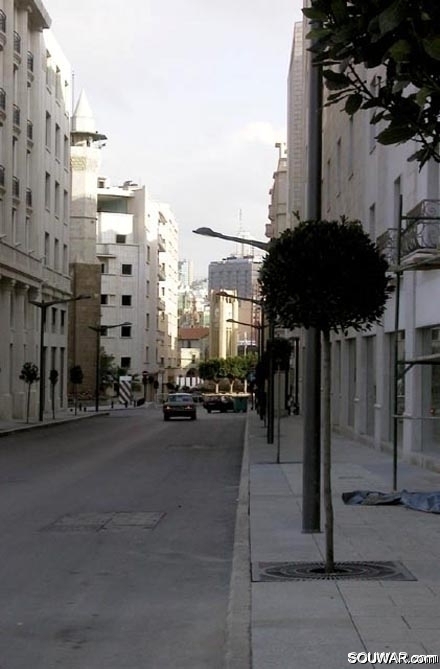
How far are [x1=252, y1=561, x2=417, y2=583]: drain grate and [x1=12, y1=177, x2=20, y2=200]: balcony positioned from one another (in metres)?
42.1

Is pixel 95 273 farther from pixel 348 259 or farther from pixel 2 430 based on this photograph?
pixel 348 259

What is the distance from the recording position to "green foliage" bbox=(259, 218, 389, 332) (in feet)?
29.2

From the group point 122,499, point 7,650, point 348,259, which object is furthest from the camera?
point 122,499

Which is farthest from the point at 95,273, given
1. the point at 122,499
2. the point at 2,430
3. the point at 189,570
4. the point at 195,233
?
the point at 189,570

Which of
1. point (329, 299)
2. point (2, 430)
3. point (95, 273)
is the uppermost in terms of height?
point (95, 273)

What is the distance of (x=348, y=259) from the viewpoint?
888 cm

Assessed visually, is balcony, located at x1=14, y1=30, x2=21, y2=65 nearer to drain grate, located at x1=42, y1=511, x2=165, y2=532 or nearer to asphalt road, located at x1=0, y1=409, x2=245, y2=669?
asphalt road, located at x1=0, y1=409, x2=245, y2=669

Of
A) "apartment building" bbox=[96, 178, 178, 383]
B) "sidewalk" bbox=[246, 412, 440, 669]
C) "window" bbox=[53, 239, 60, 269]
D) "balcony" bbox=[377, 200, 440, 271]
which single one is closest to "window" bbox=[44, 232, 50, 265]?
"window" bbox=[53, 239, 60, 269]

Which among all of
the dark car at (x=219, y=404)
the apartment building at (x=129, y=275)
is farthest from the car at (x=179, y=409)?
the apartment building at (x=129, y=275)

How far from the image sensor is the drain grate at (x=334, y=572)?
8499 millimetres

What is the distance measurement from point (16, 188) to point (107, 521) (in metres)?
38.5

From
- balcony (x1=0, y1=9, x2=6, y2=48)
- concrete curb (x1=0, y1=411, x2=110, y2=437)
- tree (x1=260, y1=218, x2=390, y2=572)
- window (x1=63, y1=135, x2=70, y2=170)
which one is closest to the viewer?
tree (x1=260, y1=218, x2=390, y2=572)

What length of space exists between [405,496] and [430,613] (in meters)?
6.92

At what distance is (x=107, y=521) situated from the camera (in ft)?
44.3
